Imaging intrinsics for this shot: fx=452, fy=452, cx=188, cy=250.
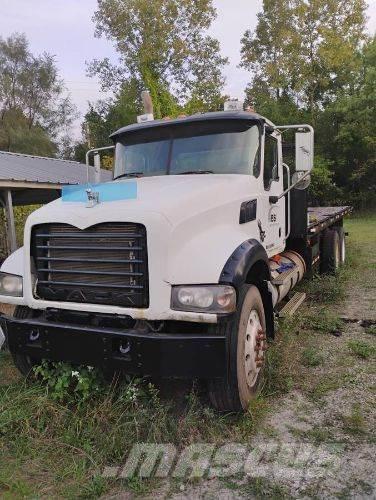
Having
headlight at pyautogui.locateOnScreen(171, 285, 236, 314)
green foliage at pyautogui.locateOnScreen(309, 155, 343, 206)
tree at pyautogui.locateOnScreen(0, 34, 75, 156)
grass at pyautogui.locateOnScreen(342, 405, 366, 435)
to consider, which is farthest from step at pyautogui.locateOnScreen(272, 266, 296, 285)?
tree at pyautogui.locateOnScreen(0, 34, 75, 156)

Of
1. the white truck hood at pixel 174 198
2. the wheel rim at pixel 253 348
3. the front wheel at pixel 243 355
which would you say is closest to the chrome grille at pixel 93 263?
the white truck hood at pixel 174 198

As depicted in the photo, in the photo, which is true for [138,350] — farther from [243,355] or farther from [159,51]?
[159,51]

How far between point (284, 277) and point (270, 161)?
1.44 m

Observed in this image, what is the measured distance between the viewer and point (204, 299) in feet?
9.97

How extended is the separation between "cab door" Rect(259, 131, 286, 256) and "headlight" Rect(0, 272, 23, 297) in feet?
7.86

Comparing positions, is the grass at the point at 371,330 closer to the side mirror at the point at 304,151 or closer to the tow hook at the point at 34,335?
the side mirror at the point at 304,151

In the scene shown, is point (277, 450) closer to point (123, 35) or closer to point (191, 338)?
point (191, 338)

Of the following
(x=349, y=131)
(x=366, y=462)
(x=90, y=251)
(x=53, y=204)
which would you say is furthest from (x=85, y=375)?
(x=349, y=131)

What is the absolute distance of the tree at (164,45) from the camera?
84.7 feet

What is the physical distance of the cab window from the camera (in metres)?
4.86

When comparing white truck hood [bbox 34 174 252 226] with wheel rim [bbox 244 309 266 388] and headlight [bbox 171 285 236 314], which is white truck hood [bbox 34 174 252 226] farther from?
wheel rim [bbox 244 309 266 388]

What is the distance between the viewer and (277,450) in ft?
10.3

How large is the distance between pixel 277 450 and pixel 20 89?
1682 inches

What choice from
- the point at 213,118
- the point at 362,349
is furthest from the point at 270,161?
the point at 362,349
